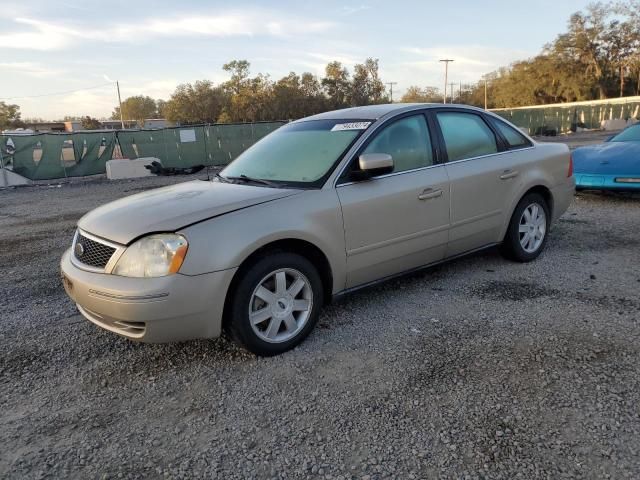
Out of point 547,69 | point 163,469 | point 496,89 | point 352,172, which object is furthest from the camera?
point 496,89

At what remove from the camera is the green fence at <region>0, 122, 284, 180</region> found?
16047 mm

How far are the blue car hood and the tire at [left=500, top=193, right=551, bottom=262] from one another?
3391mm

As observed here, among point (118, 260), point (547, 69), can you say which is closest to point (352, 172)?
point (118, 260)

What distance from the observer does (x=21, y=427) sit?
2.64m

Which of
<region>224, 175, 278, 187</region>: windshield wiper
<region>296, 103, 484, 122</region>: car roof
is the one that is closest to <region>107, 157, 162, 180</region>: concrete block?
<region>296, 103, 484, 122</region>: car roof

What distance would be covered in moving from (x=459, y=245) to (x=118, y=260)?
2758 mm

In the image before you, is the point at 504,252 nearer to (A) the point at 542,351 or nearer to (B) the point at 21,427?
(A) the point at 542,351

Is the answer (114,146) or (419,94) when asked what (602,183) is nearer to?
(114,146)

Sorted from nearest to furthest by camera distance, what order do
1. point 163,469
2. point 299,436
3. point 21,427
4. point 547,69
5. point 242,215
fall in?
point 163,469
point 299,436
point 21,427
point 242,215
point 547,69

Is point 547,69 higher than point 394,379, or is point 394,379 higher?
point 547,69

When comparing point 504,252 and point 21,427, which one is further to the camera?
point 504,252

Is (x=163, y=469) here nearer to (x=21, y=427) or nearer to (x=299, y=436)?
(x=299, y=436)

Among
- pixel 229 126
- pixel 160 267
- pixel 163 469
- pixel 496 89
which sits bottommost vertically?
pixel 163 469

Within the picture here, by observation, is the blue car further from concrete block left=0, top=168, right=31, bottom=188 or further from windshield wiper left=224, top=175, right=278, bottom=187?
concrete block left=0, top=168, right=31, bottom=188
